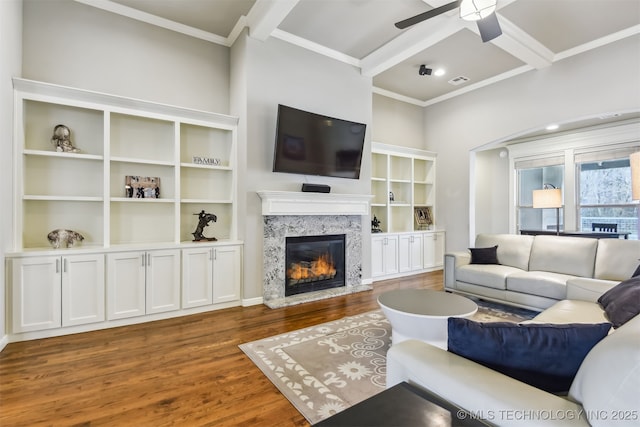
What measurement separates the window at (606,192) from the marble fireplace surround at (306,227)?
4442 mm

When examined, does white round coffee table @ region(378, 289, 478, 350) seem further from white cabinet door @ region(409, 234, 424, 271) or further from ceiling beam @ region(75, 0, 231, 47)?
ceiling beam @ region(75, 0, 231, 47)

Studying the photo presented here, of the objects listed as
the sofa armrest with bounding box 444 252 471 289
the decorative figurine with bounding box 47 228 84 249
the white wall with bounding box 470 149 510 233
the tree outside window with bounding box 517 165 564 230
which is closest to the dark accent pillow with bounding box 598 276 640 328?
the sofa armrest with bounding box 444 252 471 289

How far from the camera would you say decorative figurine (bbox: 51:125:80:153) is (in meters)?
3.32

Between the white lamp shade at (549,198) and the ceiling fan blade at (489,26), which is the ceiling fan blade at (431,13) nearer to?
the ceiling fan blade at (489,26)

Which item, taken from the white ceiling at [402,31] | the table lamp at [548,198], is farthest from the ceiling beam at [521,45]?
the table lamp at [548,198]

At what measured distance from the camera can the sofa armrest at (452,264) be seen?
171 inches

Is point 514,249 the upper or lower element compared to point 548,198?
lower

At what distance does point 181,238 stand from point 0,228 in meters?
1.69

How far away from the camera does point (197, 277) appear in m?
3.77

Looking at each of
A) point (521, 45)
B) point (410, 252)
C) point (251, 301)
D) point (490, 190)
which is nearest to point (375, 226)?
point (410, 252)

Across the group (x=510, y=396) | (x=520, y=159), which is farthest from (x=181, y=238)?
(x=520, y=159)

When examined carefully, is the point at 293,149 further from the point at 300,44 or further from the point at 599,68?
the point at 599,68

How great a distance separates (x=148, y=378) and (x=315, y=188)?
111 inches

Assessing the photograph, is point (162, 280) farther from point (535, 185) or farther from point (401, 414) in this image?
point (535, 185)
